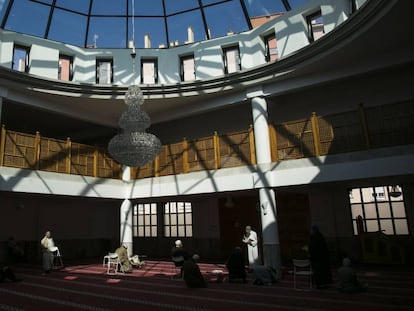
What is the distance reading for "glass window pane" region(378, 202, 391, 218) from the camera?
12.1m

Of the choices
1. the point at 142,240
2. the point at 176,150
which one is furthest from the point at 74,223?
the point at 176,150

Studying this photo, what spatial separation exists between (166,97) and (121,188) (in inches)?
153

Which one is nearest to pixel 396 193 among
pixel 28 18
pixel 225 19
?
pixel 225 19

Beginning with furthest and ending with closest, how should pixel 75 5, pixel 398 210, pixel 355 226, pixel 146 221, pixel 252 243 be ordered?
pixel 146 221
pixel 75 5
pixel 355 226
pixel 398 210
pixel 252 243

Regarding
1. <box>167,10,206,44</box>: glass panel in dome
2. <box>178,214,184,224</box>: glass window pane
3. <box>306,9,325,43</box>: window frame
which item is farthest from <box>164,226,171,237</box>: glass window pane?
<box>306,9,325,43</box>: window frame

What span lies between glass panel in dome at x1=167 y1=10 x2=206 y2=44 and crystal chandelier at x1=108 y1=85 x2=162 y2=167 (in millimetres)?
5012

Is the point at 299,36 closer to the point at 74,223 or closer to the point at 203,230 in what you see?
the point at 203,230

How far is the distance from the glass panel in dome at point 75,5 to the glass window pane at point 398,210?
12.7 meters

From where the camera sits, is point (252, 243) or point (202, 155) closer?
point (252, 243)

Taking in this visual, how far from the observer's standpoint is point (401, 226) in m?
11.8

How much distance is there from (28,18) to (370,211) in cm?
1340

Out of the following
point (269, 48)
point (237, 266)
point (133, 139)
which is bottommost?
point (237, 266)

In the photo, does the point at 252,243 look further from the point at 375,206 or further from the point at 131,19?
the point at 131,19

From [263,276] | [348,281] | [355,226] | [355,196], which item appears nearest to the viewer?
[348,281]
